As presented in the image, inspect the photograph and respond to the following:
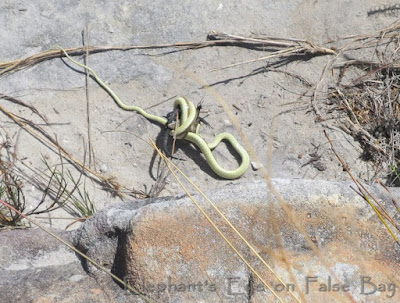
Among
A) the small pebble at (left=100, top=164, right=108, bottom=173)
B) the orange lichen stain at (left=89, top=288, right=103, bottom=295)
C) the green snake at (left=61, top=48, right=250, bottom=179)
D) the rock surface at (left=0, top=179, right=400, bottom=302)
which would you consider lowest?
the orange lichen stain at (left=89, top=288, right=103, bottom=295)

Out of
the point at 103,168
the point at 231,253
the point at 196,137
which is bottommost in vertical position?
the point at 231,253

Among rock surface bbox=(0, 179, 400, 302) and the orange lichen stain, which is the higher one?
rock surface bbox=(0, 179, 400, 302)

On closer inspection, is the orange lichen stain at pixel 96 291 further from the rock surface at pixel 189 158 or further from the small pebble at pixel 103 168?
the small pebble at pixel 103 168

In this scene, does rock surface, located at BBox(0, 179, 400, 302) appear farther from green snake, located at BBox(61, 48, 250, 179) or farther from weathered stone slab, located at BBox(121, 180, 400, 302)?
green snake, located at BBox(61, 48, 250, 179)

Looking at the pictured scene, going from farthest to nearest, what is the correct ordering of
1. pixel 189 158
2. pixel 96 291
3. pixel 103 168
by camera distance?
pixel 189 158, pixel 103 168, pixel 96 291

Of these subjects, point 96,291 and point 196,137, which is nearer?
point 96,291

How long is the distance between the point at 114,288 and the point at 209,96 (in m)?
1.92

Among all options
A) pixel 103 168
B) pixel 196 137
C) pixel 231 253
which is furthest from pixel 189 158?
pixel 231 253

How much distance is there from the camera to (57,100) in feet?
11.7

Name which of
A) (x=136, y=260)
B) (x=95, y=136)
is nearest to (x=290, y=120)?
(x=95, y=136)

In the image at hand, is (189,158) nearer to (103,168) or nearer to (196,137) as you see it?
(196,137)

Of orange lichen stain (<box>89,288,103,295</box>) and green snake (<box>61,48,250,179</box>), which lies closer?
orange lichen stain (<box>89,288,103,295</box>)

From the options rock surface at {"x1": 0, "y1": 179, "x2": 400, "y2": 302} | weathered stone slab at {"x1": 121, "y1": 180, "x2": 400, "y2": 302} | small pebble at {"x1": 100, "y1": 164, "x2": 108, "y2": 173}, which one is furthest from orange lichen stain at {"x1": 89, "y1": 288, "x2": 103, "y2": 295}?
small pebble at {"x1": 100, "y1": 164, "x2": 108, "y2": 173}

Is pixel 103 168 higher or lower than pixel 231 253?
higher
